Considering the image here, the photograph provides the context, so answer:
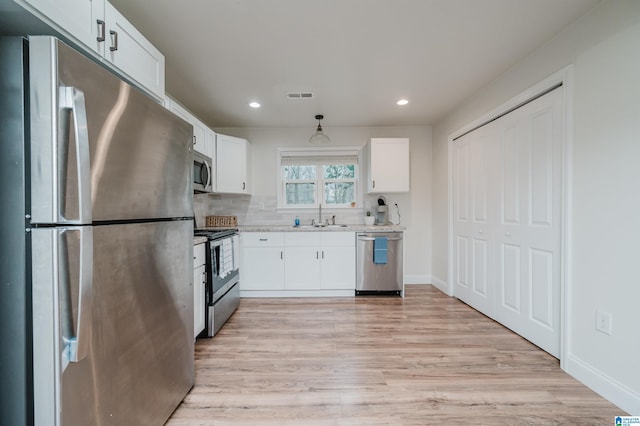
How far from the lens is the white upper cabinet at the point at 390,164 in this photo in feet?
12.4

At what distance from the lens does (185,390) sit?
1597 mm

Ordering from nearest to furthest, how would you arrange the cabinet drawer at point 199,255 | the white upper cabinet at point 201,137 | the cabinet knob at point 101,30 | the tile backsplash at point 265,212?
1. the cabinet knob at point 101,30
2. the cabinet drawer at point 199,255
3. the white upper cabinet at point 201,137
4. the tile backsplash at point 265,212

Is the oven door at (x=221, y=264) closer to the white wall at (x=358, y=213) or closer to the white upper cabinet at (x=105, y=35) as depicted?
the white wall at (x=358, y=213)

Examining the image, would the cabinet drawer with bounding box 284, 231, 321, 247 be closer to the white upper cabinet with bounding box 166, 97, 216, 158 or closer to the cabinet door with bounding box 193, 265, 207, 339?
the cabinet door with bounding box 193, 265, 207, 339

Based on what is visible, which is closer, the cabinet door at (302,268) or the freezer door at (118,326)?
the freezer door at (118,326)

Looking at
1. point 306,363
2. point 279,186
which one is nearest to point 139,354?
point 306,363

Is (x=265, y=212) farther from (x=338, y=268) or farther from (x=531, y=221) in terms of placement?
(x=531, y=221)

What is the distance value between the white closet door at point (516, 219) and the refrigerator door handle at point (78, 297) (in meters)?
2.81

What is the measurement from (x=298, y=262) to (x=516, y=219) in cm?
246

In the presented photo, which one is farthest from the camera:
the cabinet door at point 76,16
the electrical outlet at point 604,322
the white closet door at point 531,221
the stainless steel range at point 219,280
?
the stainless steel range at point 219,280

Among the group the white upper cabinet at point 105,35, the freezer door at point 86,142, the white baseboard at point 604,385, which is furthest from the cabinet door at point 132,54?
the white baseboard at point 604,385

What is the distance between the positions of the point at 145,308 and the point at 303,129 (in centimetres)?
345

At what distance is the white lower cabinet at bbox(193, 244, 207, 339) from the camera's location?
2250 millimetres

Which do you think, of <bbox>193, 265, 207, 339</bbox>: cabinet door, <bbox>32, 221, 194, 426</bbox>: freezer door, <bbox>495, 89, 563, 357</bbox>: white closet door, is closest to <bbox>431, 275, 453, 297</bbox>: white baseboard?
<bbox>495, 89, 563, 357</bbox>: white closet door
